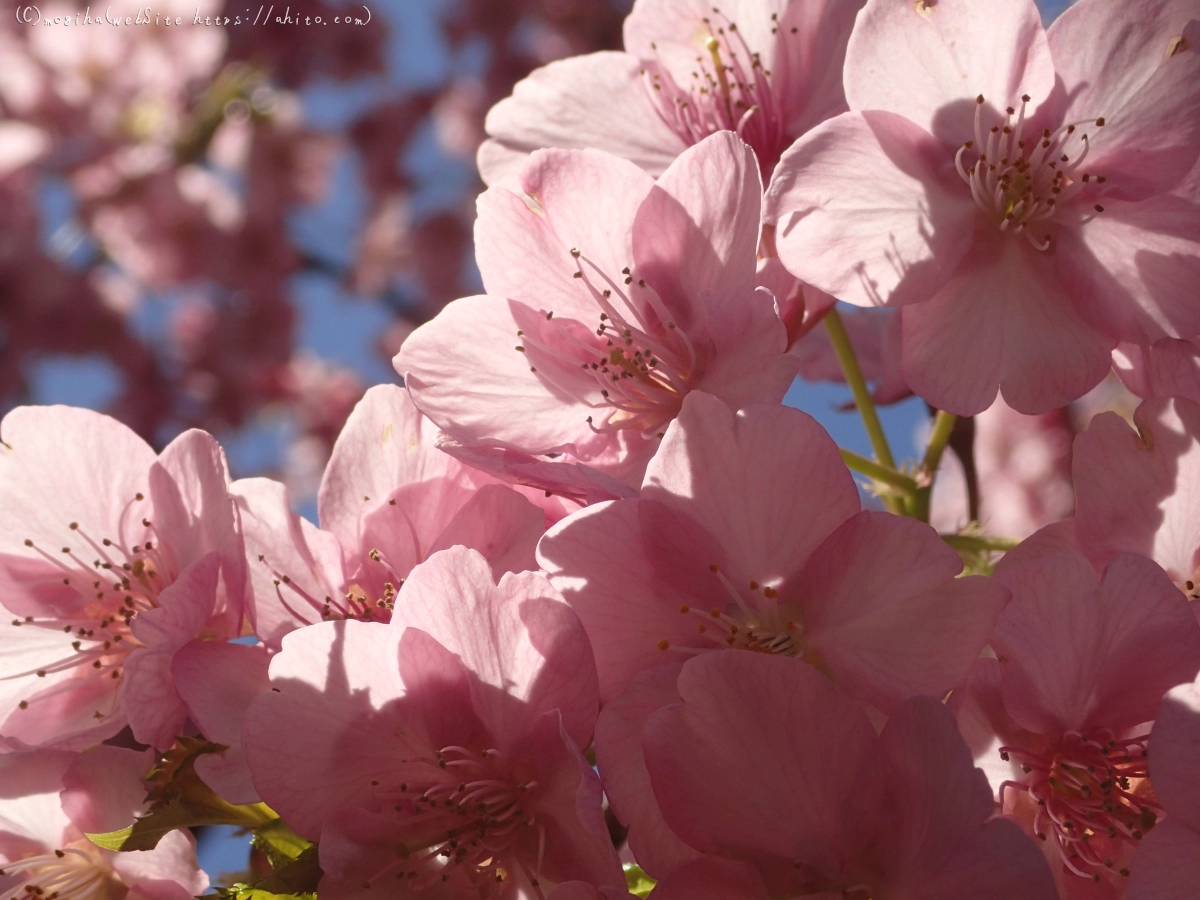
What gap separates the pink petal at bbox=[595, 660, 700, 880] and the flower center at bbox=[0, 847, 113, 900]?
1.86 feet

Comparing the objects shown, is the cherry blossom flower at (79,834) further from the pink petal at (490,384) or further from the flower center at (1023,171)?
the flower center at (1023,171)

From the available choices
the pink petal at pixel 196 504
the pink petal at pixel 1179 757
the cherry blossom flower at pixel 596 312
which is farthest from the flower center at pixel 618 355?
the pink petal at pixel 1179 757

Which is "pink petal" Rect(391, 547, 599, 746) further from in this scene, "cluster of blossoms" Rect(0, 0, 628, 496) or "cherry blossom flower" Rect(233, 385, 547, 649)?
"cluster of blossoms" Rect(0, 0, 628, 496)

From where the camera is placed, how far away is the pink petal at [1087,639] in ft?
2.83

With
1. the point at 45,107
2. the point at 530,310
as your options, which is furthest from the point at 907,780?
the point at 45,107

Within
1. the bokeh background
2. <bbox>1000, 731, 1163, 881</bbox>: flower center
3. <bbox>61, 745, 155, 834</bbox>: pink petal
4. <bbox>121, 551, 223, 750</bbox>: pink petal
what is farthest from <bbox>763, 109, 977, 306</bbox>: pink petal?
the bokeh background

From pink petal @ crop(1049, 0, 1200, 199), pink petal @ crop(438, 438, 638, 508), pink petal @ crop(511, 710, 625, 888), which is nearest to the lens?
pink petal @ crop(511, 710, 625, 888)

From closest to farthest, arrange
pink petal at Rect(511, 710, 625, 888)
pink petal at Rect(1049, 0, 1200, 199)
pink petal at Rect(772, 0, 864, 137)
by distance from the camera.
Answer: pink petal at Rect(511, 710, 625, 888) < pink petal at Rect(1049, 0, 1200, 199) < pink petal at Rect(772, 0, 864, 137)

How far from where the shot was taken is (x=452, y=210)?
22.2 ft

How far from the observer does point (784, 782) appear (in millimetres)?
869

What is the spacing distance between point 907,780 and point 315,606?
0.62 metres

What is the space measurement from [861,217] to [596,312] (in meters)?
0.29

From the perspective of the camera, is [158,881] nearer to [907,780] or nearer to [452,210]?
[907,780]

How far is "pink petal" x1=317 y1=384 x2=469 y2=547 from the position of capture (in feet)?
3.85
